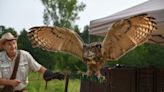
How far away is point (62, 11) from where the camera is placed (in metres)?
20.4

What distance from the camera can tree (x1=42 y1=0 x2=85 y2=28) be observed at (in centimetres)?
1964

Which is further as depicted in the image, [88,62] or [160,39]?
[160,39]

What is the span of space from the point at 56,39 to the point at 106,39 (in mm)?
449

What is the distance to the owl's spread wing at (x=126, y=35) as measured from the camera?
342 centimetres

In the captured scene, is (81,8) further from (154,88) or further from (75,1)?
(154,88)

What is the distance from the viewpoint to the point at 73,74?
3.66 metres

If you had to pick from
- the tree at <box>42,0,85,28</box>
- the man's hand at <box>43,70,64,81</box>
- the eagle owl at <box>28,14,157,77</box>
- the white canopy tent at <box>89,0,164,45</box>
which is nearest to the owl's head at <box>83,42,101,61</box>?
the eagle owl at <box>28,14,157,77</box>

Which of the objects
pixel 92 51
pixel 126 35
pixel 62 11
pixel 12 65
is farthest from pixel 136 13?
pixel 62 11

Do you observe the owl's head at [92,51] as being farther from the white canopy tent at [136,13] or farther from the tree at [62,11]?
the tree at [62,11]

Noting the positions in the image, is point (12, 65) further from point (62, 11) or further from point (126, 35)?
point (62, 11)

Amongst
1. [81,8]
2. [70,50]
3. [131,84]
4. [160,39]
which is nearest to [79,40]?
[70,50]

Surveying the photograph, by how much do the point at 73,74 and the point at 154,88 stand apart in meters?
2.12

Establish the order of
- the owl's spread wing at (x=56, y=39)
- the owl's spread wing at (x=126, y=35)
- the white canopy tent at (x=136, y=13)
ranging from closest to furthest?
the owl's spread wing at (x=126, y=35) < the owl's spread wing at (x=56, y=39) < the white canopy tent at (x=136, y=13)

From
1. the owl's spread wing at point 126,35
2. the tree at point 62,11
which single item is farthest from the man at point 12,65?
the tree at point 62,11
